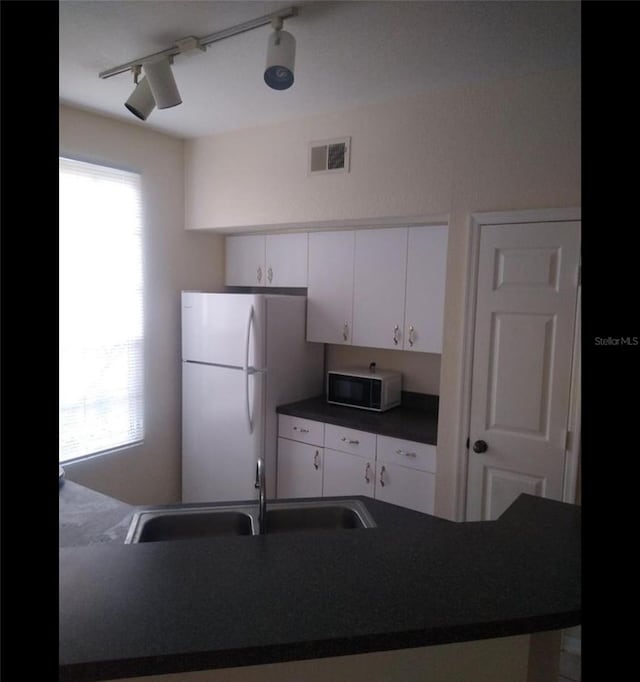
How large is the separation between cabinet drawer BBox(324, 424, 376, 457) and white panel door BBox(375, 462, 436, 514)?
0.36 ft

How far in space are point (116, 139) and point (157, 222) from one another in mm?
540

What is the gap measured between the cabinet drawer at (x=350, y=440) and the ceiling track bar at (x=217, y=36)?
1.98 metres

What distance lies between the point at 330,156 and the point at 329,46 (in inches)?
33.2

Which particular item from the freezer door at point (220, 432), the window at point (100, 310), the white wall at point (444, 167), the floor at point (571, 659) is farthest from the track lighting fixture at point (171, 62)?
the floor at point (571, 659)

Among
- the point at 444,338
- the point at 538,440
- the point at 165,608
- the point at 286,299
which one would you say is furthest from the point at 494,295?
the point at 165,608

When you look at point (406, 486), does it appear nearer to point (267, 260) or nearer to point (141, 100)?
point (267, 260)

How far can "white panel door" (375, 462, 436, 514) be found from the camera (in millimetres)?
2600

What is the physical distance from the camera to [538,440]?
227 centimetres

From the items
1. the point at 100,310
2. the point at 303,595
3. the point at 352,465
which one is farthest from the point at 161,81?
the point at 352,465

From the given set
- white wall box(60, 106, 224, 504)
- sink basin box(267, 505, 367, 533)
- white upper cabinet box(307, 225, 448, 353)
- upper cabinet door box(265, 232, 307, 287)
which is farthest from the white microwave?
sink basin box(267, 505, 367, 533)

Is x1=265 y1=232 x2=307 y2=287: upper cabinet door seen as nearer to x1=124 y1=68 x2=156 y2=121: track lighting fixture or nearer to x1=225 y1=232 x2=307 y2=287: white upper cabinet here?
x1=225 y1=232 x2=307 y2=287: white upper cabinet

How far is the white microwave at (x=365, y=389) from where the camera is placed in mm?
2992

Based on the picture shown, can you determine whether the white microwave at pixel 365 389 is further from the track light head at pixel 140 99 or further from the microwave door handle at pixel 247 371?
the track light head at pixel 140 99
